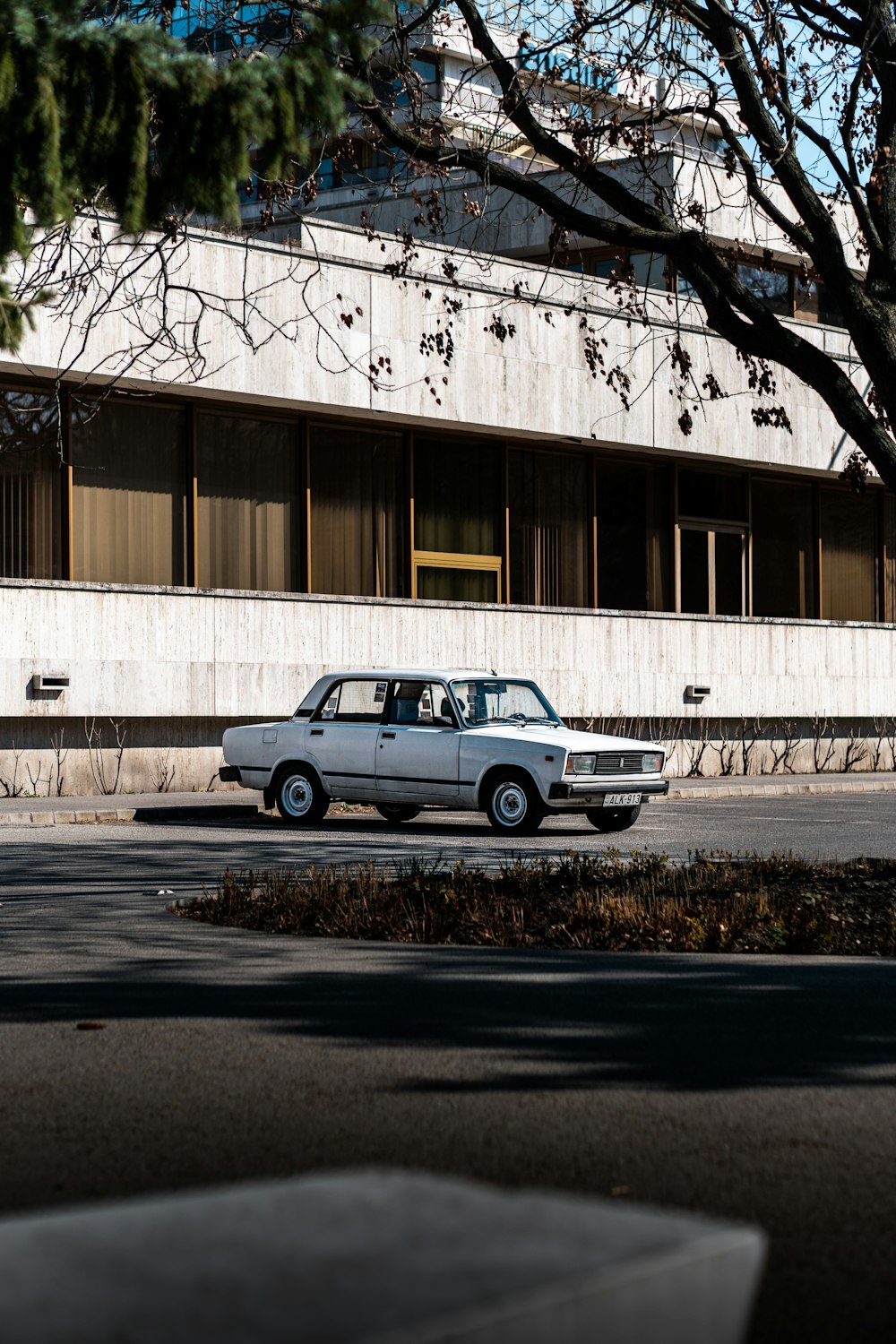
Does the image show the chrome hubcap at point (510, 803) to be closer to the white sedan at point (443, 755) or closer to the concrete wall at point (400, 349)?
the white sedan at point (443, 755)

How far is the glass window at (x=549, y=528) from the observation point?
31.5 meters

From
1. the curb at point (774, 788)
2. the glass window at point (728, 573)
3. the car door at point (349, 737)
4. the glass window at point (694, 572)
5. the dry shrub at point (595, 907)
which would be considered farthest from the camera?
the glass window at point (728, 573)

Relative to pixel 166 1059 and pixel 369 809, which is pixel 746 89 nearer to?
pixel 166 1059

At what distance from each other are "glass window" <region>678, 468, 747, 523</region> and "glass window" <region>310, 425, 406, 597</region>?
661cm

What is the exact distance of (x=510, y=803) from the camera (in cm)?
1906

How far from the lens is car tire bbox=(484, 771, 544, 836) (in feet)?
61.8

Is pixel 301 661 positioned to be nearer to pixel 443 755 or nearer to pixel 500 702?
pixel 500 702

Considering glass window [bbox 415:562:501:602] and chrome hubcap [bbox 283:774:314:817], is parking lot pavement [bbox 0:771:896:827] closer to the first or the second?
chrome hubcap [bbox 283:774:314:817]

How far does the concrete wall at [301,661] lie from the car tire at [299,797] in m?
4.83

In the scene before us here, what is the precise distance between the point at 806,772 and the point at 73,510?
14.2 metres

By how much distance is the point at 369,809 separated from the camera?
2408 cm

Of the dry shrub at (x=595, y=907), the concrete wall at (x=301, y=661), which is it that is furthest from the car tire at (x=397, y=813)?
the dry shrub at (x=595, y=907)

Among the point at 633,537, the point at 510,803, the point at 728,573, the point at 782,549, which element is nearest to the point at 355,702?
the point at 510,803

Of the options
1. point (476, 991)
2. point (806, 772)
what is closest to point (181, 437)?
Answer: point (806, 772)
